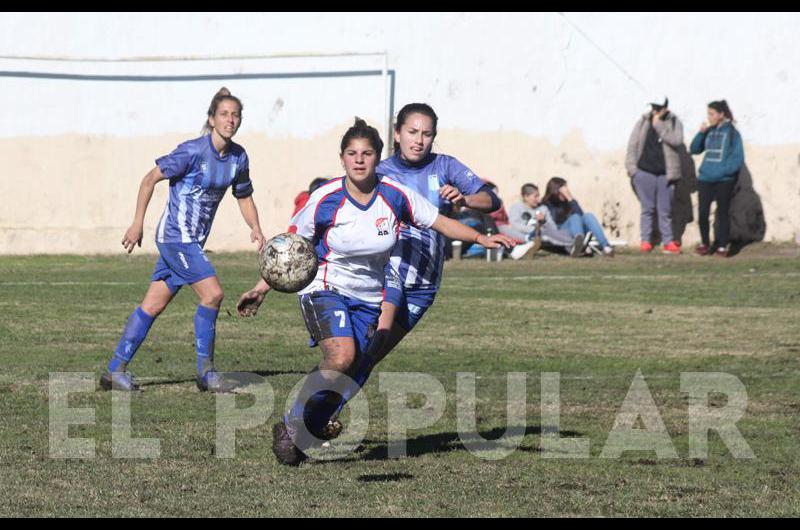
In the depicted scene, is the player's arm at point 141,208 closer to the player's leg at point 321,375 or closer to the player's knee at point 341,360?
the player's leg at point 321,375

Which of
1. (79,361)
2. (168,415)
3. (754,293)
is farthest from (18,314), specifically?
(754,293)

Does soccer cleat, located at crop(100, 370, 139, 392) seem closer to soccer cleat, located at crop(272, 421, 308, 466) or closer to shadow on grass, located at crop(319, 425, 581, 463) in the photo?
shadow on grass, located at crop(319, 425, 581, 463)

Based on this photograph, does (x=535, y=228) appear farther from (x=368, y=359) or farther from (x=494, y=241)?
(x=494, y=241)

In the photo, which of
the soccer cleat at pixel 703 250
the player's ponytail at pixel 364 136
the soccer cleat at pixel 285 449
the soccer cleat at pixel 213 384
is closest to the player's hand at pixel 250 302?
the soccer cleat at pixel 285 449

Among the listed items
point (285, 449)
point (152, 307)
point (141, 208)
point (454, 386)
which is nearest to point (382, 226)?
point (285, 449)

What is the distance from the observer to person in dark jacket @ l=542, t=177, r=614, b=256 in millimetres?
21078

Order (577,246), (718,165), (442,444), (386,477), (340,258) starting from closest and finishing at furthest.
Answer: (386,477)
(340,258)
(442,444)
(577,246)
(718,165)

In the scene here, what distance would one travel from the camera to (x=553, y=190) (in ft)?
69.3

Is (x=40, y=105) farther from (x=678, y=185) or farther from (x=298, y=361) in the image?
(x=298, y=361)

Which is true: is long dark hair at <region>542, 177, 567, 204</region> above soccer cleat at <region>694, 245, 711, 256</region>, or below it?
above

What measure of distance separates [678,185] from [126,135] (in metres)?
8.77

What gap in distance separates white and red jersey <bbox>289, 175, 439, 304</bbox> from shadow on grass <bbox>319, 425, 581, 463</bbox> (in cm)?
83

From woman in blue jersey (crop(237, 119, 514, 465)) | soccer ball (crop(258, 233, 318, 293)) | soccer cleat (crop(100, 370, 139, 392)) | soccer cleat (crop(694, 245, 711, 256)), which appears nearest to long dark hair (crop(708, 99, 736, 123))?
soccer cleat (crop(694, 245, 711, 256))

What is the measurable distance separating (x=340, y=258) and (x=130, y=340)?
10.3 ft
